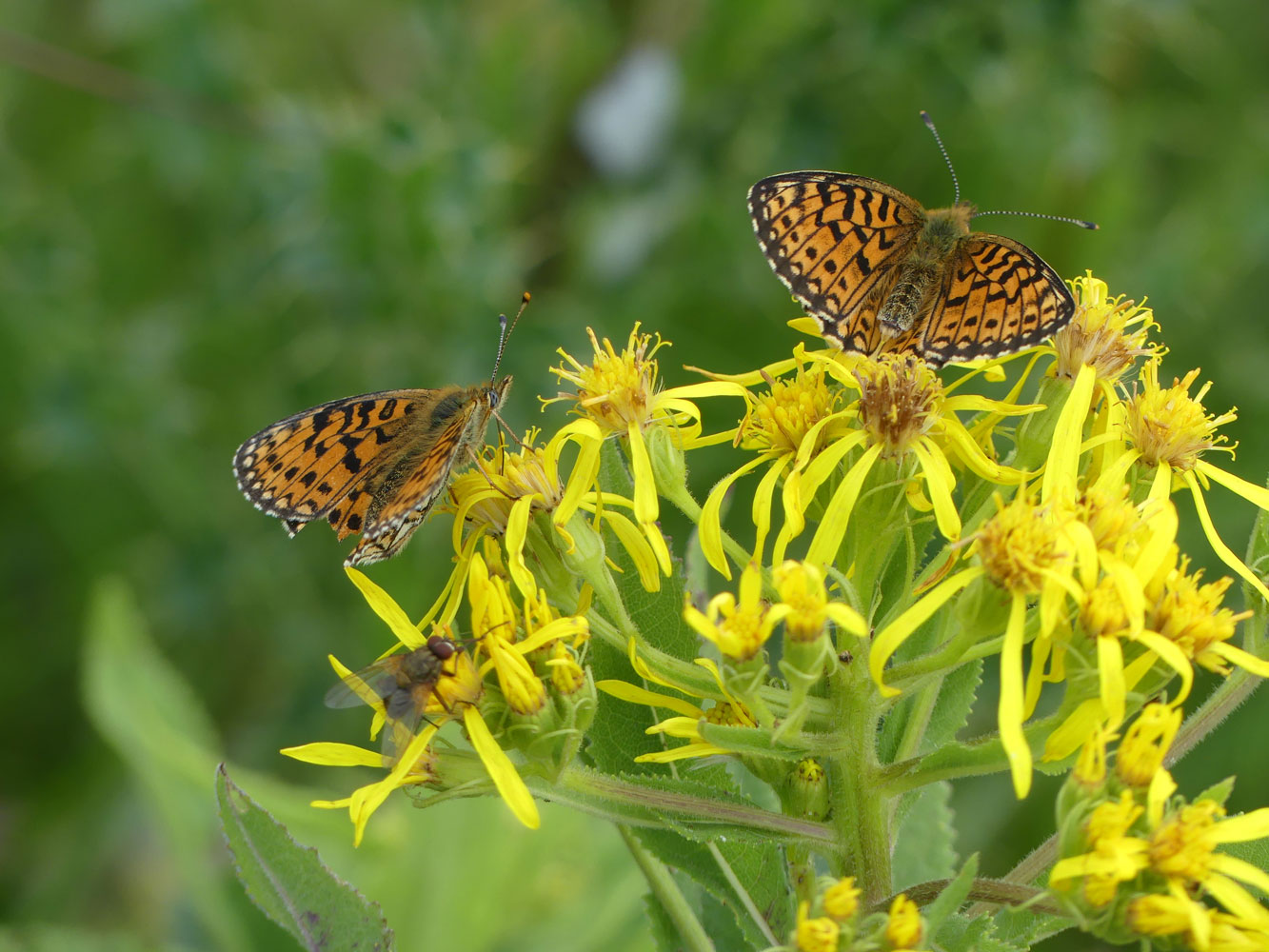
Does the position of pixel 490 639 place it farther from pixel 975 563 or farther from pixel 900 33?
pixel 900 33

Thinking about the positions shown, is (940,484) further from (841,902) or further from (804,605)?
(841,902)

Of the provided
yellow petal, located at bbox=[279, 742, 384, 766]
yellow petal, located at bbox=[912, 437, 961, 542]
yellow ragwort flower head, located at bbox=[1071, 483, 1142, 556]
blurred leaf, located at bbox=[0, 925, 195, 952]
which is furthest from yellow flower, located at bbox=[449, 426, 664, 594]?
blurred leaf, located at bbox=[0, 925, 195, 952]

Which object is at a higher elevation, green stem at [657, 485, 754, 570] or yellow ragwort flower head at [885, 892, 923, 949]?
green stem at [657, 485, 754, 570]

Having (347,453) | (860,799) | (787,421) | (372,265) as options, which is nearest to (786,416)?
(787,421)

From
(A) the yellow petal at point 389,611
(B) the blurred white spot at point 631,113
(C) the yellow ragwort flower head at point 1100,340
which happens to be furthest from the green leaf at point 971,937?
(B) the blurred white spot at point 631,113

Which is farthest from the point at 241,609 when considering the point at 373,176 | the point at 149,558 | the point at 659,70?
the point at 659,70

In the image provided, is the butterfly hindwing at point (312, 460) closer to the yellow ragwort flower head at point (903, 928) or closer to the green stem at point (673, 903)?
the green stem at point (673, 903)

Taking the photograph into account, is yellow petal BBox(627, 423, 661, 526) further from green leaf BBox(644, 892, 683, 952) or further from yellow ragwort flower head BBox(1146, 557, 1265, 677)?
yellow ragwort flower head BBox(1146, 557, 1265, 677)
